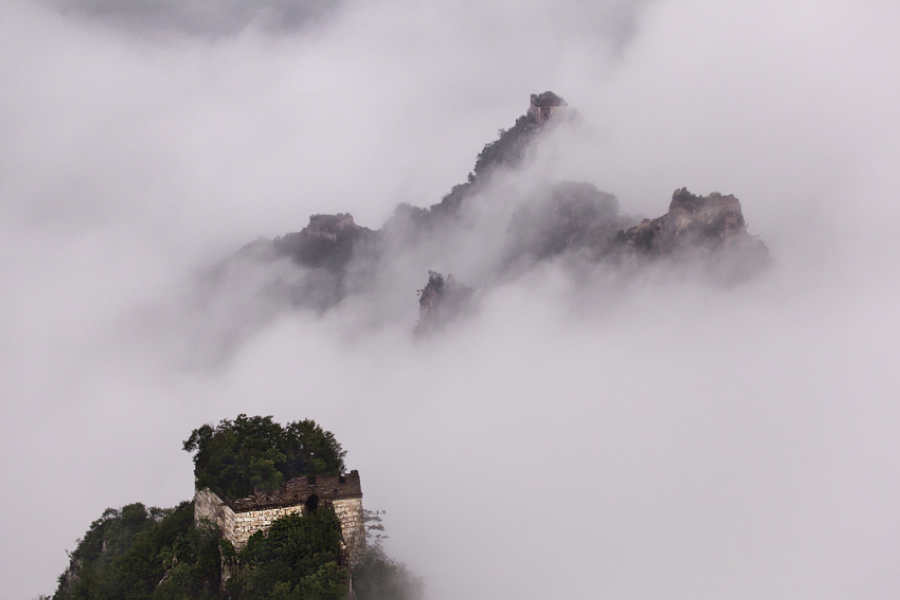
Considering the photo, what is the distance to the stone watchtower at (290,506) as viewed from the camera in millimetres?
38219

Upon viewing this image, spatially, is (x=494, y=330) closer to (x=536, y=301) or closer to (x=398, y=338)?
(x=536, y=301)

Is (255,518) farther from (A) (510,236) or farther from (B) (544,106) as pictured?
(B) (544,106)

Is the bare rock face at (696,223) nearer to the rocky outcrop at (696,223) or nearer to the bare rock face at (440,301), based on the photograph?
the rocky outcrop at (696,223)

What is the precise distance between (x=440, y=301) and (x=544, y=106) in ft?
174

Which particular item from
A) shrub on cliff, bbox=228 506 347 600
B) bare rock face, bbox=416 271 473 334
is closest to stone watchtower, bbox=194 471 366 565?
shrub on cliff, bbox=228 506 347 600

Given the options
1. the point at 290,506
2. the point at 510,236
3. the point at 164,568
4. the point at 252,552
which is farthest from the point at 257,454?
the point at 510,236

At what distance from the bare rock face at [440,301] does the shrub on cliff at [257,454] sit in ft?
265

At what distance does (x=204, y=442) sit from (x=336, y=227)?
5098 inches

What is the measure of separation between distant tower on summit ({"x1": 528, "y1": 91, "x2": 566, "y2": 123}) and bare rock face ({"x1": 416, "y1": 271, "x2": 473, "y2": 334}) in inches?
1795

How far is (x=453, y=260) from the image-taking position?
16812 centimetres

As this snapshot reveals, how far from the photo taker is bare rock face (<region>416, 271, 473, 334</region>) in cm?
12731

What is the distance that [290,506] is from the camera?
39.2 meters

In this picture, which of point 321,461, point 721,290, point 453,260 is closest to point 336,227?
point 453,260

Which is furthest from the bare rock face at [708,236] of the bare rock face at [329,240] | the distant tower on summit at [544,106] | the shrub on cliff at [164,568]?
the shrub on cliff at [164,568]
